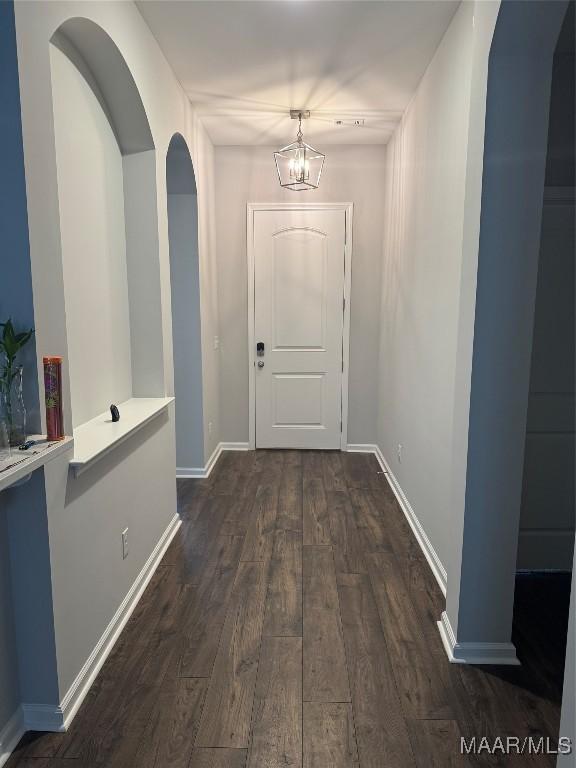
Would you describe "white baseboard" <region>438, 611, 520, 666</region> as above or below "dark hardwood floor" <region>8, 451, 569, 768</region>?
above

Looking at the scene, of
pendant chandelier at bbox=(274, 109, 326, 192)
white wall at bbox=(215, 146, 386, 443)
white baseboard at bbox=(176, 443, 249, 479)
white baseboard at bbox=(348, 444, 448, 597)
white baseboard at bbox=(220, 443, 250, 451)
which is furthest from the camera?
white baseboard at bbox=(220, 443, 250, 451)

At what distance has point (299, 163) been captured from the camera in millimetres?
3781

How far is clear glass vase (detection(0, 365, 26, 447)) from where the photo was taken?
4.84 ft

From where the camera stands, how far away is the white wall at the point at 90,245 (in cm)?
202

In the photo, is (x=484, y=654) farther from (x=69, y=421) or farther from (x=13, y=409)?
(x=13, y=409)

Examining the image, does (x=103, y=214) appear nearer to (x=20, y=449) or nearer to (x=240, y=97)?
(x=20, y=449)

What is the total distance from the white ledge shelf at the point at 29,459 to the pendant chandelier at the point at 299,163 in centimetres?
266

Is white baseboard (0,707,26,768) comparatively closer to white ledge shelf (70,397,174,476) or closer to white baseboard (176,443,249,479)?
white ledge shelf (70,397,174,476)

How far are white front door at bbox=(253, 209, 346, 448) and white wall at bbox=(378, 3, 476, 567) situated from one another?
665 millimetres

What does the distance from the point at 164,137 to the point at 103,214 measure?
2.39 feet

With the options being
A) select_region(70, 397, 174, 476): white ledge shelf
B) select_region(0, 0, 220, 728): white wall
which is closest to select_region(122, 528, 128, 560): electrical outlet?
select_region(0, 0, 220, 728): white wall

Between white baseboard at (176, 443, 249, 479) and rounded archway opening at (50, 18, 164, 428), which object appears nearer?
rounded archway opening at (50, 18, 164, 428)

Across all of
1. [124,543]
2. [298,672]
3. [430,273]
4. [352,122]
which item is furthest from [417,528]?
[352,122]

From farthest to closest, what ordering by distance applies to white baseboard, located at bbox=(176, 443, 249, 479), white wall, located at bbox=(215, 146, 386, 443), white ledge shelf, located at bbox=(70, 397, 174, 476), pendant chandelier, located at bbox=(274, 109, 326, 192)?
white wall, located at bbox=(215, 146, 386, 443) → white baseboard, located at bbox=(176, 443, 249, 479) → pendant chandelier, located at bbox=(274, 109, 326, 192) → white ledge shelf, located at bbox=(70, 397, 174, 476)
